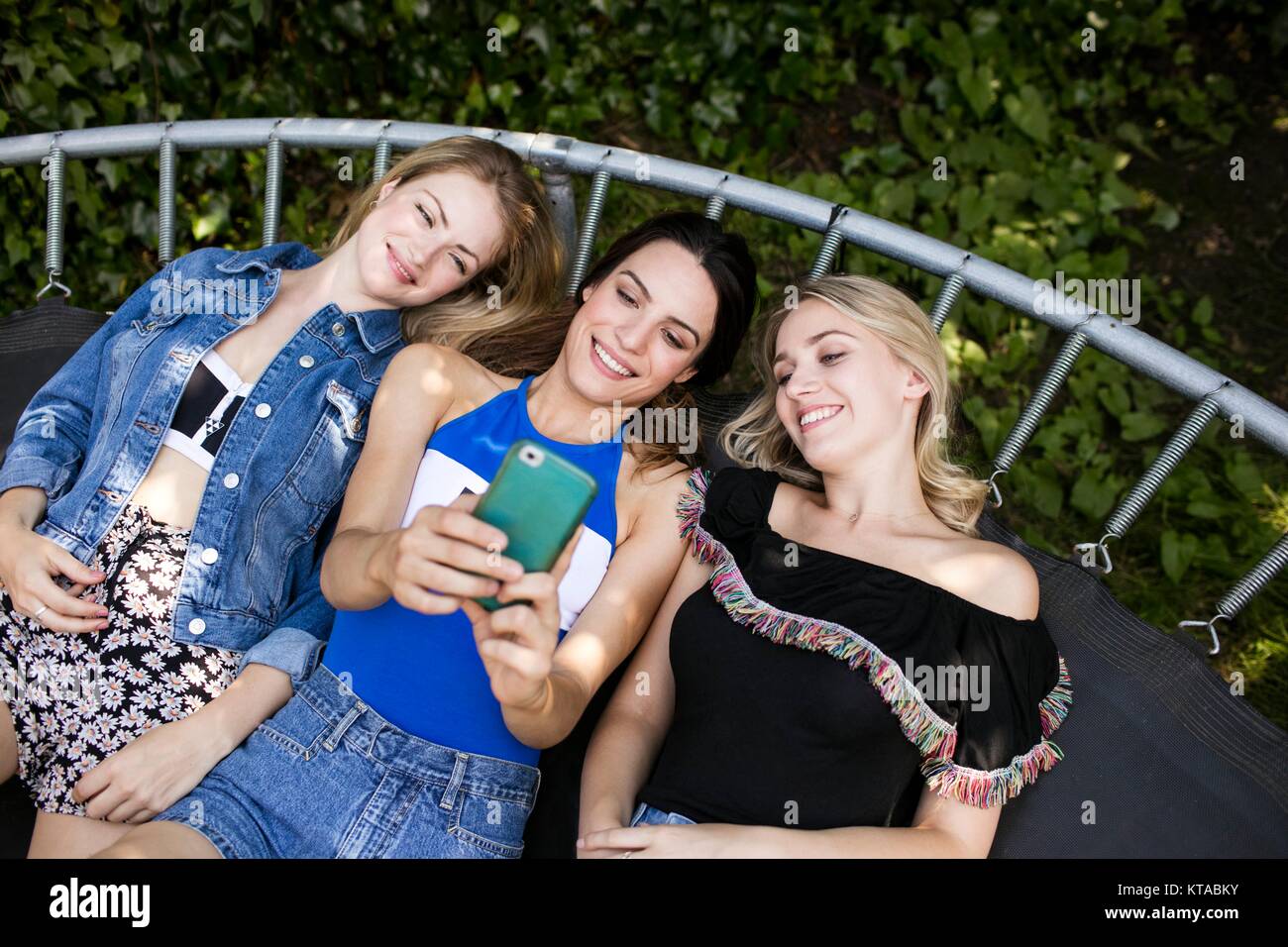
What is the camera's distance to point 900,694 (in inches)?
82.2

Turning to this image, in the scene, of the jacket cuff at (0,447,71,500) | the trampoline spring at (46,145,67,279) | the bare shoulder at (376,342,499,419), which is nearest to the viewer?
the bare shoulder at (376,342,499,419)

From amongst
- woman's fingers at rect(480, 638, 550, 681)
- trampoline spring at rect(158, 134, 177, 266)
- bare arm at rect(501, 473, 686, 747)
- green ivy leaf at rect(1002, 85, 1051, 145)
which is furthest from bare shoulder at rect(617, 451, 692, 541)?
green ivy leaf at rect(1002, 85, 1051, 145)

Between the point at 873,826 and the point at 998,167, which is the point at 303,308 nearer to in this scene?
the point at 873,826

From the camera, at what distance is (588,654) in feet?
7.15

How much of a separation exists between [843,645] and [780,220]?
1.32 meters

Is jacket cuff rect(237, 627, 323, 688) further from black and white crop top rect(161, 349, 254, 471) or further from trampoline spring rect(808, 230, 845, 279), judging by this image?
trampoline spring rect(808, 230, 845, 279)

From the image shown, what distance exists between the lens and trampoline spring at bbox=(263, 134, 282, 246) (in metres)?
3.13

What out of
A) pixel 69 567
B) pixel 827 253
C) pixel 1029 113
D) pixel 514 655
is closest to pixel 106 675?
pixel 69 567

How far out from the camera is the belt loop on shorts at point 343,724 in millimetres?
2193

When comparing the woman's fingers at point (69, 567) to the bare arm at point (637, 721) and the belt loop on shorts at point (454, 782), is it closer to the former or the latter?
the belt loop on shorts at point (454, 782)

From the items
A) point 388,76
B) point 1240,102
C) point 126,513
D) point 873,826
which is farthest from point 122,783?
point 1240,102

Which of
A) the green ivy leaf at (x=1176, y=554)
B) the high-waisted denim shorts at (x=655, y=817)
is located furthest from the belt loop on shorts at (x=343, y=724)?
the green ivy leaf at (x=1176, y=554)
